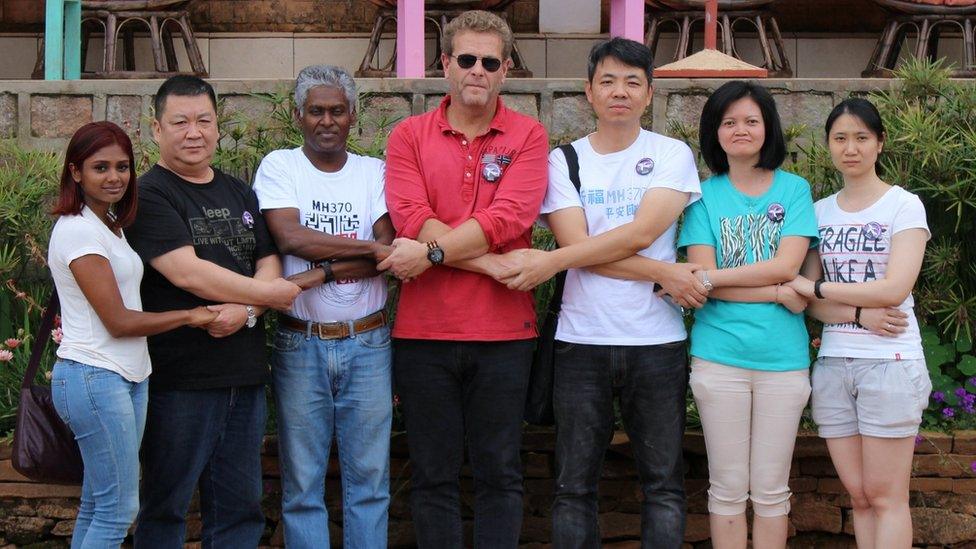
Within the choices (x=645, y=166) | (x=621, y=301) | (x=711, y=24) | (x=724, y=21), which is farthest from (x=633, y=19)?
(x=621, y=301)

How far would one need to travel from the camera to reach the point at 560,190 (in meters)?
3.81

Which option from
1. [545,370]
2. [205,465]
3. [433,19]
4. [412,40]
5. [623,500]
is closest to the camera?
[205,465]

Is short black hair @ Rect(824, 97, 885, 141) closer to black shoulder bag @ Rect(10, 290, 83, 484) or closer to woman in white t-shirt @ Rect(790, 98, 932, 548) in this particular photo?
woman in white t-shirt @ Rect(790, 98, 932, 548)

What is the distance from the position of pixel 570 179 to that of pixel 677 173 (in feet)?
1.14

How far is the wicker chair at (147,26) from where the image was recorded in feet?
21.1

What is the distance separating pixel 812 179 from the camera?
4742mm

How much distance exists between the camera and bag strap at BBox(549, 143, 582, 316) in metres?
3.82

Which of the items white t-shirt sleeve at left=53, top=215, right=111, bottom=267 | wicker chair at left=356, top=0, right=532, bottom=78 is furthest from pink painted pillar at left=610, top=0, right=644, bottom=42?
white t-shirt sleeve at left=53, top=215, right=111, bottom=267

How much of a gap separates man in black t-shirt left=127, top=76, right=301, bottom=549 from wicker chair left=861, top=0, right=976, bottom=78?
4.21 m

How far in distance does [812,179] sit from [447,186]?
1761mm

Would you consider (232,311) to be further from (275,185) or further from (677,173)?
(677,173)

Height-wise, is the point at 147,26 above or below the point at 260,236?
above

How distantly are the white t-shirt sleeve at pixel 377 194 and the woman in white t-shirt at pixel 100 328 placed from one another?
77 cm

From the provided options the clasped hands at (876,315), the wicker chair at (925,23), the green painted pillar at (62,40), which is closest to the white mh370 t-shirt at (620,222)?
the clasped hands at (876,315)
